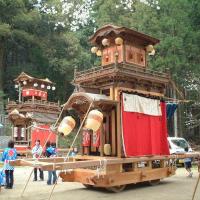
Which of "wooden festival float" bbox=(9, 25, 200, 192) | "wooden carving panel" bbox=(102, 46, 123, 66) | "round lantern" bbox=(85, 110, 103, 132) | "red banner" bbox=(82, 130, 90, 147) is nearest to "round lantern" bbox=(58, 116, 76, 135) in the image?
"wooden festival float" bbox=(9, 25, 200, 192)

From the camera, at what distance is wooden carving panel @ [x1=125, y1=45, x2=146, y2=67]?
47.4 feet

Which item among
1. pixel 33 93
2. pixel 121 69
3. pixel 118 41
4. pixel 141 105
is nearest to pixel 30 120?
pixel 33 93

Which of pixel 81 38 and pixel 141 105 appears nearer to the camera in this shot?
pixel 141 105

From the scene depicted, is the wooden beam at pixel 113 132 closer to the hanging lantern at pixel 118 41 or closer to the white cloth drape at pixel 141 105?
the white cloth drape at pixel 141 105

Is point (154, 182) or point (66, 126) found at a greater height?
point (66, 126)

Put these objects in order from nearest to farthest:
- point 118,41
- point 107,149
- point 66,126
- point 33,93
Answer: point 66,126, point 107,149, point 118,41, point 33,93

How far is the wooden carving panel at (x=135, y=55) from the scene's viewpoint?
14.4 m

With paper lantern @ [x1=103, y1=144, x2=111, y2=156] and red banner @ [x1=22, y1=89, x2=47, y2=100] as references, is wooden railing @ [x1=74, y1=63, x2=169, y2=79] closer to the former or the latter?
paper lantern @ [x1=103, y1=144, x2=111, y2=156]

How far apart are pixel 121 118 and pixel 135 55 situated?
329cm

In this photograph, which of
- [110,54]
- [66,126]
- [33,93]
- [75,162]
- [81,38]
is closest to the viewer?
[75,162]

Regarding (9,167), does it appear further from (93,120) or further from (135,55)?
(135,55)

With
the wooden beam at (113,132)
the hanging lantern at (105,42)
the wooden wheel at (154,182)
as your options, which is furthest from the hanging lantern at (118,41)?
the wooden wheel at (154,182)

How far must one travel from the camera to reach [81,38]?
4806 centimetres

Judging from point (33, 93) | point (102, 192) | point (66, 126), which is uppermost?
point (33, 93)
